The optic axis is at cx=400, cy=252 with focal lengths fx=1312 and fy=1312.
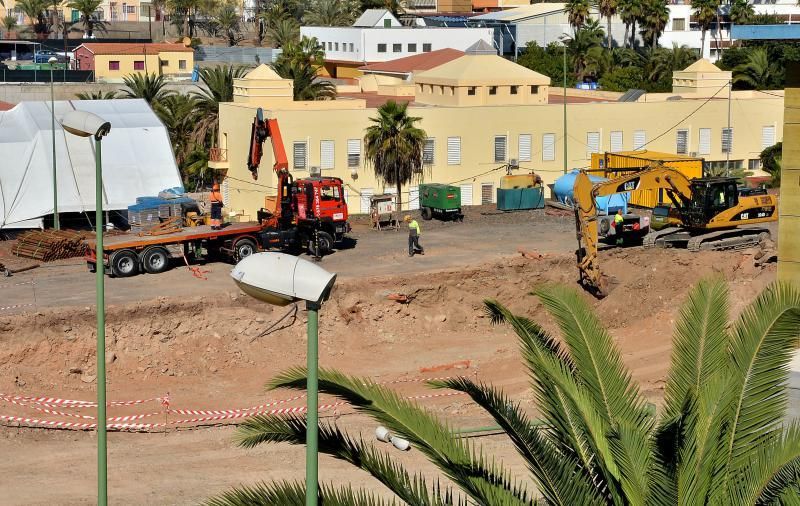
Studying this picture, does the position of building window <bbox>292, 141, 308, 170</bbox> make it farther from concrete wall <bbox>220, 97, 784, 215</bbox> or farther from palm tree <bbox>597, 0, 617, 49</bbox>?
palm tree <bbox>597, 0, 617, 49</bbox>

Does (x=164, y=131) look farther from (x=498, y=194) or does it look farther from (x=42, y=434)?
(x=42, y=434)

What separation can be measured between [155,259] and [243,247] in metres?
2.96

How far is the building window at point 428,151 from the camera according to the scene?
5603 centimetres

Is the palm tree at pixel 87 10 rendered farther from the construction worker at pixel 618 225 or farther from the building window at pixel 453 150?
the construction worker at pixel 618 225

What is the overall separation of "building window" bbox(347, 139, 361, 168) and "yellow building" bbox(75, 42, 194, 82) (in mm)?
38636

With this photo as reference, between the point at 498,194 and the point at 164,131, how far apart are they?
47.3 ft

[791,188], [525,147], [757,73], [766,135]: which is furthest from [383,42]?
[791,188]

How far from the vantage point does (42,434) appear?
3097 centimetres

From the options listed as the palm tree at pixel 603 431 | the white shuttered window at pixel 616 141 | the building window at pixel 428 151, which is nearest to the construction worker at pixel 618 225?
the building window at pixel 428 151

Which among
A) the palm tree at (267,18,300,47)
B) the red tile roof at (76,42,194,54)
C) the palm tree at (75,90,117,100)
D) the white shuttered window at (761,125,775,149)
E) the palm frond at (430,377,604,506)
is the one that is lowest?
the palm frond at (430,377,604,506)

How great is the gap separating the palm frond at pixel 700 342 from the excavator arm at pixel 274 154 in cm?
3023

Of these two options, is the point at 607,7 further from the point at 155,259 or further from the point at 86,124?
the point at 86,124

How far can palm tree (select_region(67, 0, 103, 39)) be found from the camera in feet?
430

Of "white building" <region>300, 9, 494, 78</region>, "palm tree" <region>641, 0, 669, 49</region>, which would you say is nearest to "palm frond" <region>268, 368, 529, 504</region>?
"white building" <region>300, 9, 494, 78</region>
